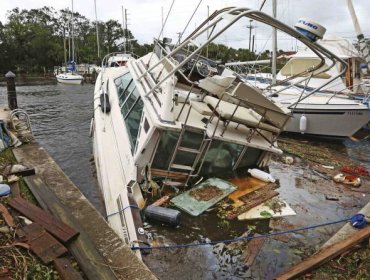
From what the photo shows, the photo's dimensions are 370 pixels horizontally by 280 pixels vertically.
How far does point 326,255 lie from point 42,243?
3453mm

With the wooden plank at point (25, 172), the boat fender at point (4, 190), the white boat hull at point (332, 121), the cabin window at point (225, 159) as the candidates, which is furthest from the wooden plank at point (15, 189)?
the white boat hull at point (332, 121)

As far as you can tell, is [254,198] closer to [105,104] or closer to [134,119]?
[134,119]

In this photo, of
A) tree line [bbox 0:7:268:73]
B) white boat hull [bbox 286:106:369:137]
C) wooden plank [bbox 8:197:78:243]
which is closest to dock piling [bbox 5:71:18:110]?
wooden plank [bbox 8:197:78:243]

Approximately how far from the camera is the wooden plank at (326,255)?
12.4ft

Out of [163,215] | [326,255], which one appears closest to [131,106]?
[163,215]

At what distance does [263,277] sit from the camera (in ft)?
14.5

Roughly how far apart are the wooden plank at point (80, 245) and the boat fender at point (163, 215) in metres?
1.32

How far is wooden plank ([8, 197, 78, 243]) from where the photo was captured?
12.9 feet

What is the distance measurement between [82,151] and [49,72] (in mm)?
45745

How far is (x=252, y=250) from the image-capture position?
499cm

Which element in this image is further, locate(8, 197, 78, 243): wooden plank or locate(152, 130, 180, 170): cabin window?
locate(152, 130, 180, 170): cabin window

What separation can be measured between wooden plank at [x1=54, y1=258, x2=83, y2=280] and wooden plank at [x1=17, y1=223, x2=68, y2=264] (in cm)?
9

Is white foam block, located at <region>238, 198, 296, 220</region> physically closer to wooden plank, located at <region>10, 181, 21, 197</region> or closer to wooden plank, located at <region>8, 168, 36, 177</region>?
wooden plank, located at <region>10, 181, 21, 197</region>

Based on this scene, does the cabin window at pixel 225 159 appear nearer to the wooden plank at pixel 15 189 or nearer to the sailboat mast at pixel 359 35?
the wooden plank at pixel 15 189
